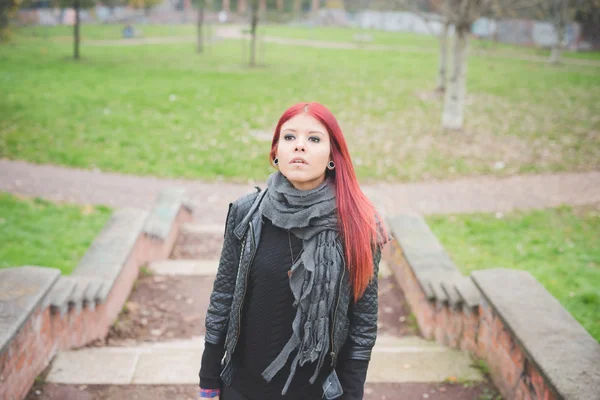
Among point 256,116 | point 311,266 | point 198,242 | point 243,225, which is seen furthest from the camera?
point 256,116

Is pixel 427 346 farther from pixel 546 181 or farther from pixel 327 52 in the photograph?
pixel 327 52

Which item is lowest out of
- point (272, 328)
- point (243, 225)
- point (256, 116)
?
point (256, 116)

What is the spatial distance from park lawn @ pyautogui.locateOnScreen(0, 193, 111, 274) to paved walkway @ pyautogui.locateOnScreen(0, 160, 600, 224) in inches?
24.2

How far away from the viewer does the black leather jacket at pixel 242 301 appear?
2.23 meters

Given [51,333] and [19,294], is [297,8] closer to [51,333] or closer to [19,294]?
[51,333]

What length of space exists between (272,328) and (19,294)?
6.58ft

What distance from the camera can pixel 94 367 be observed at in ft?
12.5

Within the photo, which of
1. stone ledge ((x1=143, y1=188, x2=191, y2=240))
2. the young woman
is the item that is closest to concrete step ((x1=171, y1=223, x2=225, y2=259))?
stone ledge ((x1=143, y1=188, x2=191, y2=240))

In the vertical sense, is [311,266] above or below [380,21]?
below

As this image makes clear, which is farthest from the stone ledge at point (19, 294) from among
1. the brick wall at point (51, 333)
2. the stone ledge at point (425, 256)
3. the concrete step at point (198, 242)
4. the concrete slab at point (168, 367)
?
the concrete step at point (198, 242)

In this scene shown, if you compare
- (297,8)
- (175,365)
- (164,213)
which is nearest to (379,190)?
(164,213)

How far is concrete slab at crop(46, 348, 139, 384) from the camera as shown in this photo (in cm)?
367

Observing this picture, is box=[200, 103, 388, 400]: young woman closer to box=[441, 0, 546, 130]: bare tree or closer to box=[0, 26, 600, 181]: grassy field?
box=[0, 26, 600, 181]: grassy field

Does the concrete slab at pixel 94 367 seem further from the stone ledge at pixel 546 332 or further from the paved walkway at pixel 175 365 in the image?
the stone ledge at pixel 546 332
